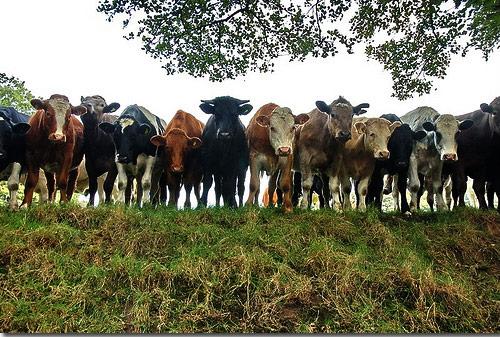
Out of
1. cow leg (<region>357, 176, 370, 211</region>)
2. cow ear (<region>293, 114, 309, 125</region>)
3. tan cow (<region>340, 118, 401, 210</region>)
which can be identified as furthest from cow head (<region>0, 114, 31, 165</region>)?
cow leg (<region>357, 176, 370, 211</region>)

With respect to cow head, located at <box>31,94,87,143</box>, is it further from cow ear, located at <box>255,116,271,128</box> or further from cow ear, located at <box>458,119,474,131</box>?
cow ear, located at <box>458,119,474,131</box>

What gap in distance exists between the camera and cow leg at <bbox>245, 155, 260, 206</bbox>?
9.23 m

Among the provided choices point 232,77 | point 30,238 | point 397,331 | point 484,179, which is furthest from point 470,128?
point 30,238

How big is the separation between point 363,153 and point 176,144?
337 cm

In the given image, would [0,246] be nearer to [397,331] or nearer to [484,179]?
[397,331]

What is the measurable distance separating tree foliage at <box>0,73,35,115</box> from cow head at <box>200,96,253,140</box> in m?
7.80

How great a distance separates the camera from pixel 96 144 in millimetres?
9984

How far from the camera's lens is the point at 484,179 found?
9969mm

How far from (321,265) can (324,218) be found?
163 centimetres

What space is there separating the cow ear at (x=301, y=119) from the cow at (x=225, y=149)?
1035mm

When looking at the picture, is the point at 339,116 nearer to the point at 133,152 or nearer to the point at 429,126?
the point at 429,126

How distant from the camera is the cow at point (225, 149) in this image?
379 inches

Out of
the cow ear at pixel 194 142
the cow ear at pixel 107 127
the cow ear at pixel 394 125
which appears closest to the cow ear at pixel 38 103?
the cow ear at pixel 107 127

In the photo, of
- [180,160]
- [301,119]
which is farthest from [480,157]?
[180,160]
